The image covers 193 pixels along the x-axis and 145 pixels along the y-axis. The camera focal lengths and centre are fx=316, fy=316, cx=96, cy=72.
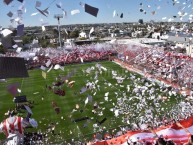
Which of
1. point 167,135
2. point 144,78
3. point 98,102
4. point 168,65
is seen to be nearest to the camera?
point 167,135

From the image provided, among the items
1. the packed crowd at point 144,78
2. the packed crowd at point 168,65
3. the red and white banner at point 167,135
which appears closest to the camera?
the red and white banner at point 167,135

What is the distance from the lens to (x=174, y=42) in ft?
229

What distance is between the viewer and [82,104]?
25750 mm

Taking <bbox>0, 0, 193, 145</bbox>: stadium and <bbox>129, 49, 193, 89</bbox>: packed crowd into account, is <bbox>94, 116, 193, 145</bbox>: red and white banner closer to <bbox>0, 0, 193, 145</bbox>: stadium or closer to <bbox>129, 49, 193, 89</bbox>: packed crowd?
<bbox>0, 0, 193, 145</bbox>: stadium

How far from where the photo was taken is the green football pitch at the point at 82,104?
65.9 ft

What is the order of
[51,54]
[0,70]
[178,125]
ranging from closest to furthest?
[0,70] → [178,125] → [51,54]

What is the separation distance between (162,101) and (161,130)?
38.9 feet

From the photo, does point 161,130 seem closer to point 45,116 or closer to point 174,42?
point 45,116

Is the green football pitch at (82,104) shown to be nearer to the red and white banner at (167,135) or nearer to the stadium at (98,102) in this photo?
the stadium at (98,102)

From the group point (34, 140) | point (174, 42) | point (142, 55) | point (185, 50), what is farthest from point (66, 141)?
point (174, 42)

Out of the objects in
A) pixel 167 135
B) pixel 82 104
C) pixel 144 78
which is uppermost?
pixel 167 135

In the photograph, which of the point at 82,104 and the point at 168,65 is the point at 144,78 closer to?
the point at 168,65

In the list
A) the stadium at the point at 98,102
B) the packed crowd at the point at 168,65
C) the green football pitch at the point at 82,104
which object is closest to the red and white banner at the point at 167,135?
the stadium at the point at 98,102

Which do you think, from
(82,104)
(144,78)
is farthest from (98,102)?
(144,78)
